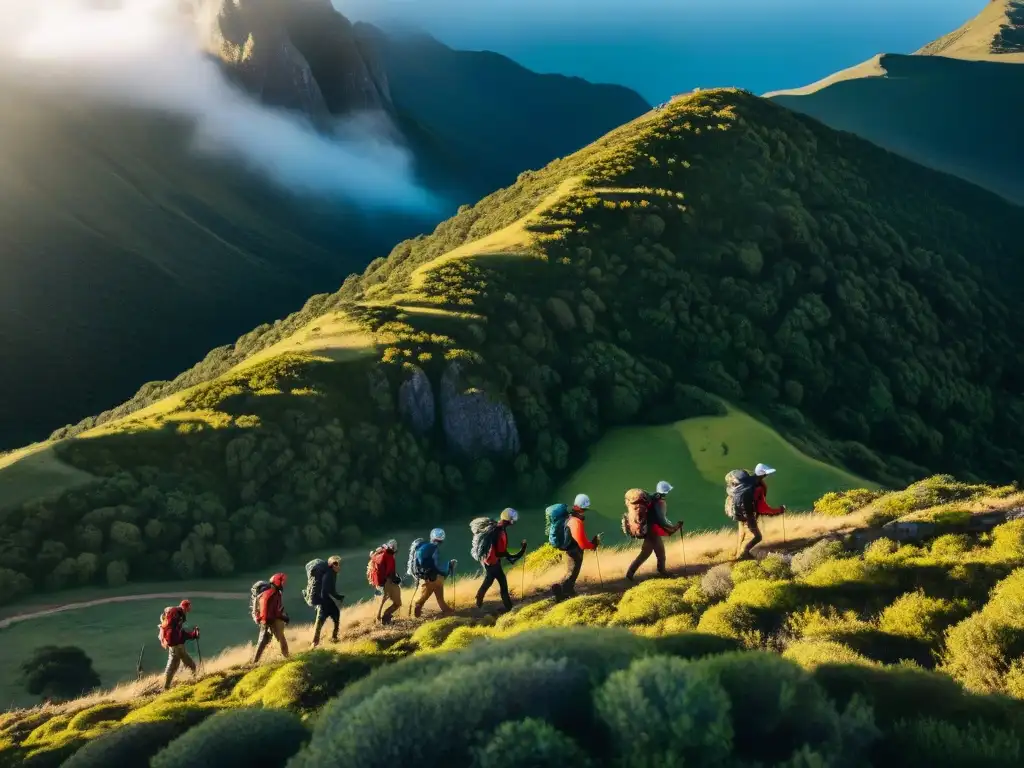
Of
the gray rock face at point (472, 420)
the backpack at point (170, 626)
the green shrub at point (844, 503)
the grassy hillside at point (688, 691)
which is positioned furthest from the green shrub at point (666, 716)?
the gray rock face at point (472, 420)

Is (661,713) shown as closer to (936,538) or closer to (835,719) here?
(835,719)

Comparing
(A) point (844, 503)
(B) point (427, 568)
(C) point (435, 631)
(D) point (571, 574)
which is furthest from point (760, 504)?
(B) point (427, 568)

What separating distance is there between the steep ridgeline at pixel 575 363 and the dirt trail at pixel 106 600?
1.85 meters

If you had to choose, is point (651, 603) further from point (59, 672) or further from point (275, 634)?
point (59, 672)

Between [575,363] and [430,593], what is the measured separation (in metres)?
36.8

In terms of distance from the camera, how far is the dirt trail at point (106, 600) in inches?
1049

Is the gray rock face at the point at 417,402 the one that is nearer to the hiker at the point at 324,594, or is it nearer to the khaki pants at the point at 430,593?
the khaki pants at the point at 430,593

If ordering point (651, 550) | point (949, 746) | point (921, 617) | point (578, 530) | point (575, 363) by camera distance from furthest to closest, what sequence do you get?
point (575, 363), point (651, 550), point (578, 530), point (921, 617), point (949, 746)

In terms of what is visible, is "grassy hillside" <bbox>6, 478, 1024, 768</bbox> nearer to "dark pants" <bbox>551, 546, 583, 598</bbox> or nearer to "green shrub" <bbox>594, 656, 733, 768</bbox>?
"green shrub" <bbox>594, 656, 733, 768</bbox>

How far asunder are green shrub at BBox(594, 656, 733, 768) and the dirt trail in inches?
1110

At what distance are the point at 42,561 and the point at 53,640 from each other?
6.18 m

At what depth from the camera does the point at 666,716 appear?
5.52m

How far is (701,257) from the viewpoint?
2638 inches

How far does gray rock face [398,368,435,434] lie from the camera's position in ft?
147
